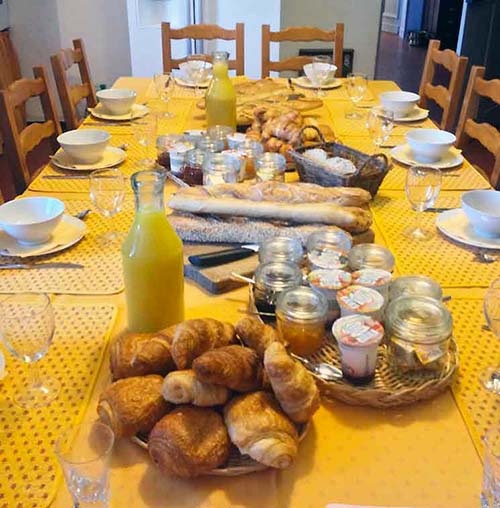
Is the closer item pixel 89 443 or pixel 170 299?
pixel 89 443

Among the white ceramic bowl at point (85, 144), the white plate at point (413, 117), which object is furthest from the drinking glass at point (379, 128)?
Result: the white ceramic bowl at point (85, 144)

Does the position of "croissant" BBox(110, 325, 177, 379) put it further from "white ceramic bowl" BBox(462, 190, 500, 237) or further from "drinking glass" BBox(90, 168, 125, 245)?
"white ceramic bowl" BBox(462, 190, 500, 237)

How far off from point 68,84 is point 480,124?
145cm

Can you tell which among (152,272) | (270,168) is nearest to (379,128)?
(270,168)

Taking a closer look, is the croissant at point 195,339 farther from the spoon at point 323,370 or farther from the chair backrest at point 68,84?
the chair backrest at point 68,84

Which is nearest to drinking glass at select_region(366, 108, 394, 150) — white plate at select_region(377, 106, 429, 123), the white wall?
white plate at select_region(377, 106, 429, 123)

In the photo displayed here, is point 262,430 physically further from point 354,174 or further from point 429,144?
point 429,144

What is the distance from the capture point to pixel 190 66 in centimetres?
250

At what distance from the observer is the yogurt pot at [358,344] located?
2.75ft

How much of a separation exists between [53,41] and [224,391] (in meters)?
3.87

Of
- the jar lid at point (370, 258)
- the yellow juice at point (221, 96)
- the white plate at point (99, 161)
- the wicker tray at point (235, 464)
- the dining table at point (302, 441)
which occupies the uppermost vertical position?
the yellow juice at point (221, 96)

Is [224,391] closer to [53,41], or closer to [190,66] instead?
[190,66]

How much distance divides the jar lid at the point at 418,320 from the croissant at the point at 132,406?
1.11 ft

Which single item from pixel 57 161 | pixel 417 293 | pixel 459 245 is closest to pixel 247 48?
pixel 57 161
